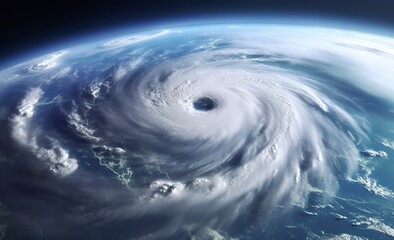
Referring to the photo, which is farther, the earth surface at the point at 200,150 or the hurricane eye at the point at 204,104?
the hurricane eye at the point at 204,104

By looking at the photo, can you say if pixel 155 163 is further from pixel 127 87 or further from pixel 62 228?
pixel 127 87

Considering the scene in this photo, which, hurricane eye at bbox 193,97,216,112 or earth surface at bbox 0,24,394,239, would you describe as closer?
earth surface at bbox 0,24,394,239

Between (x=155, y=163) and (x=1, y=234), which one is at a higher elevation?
(x=155, y=163)

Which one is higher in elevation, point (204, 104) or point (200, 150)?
point (204, 104)

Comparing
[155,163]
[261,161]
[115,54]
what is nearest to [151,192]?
[155,163]

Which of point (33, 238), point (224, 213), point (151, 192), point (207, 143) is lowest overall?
point (33, 238)

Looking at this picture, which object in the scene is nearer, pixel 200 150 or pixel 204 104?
pixel 200 150

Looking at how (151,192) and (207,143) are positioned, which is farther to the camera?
(207,143)

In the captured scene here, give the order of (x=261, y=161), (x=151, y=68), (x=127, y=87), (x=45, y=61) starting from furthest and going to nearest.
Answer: (x=45, y=61)
(x=151, y=68)
(x=127, y=87)
(x=261, y=161)
